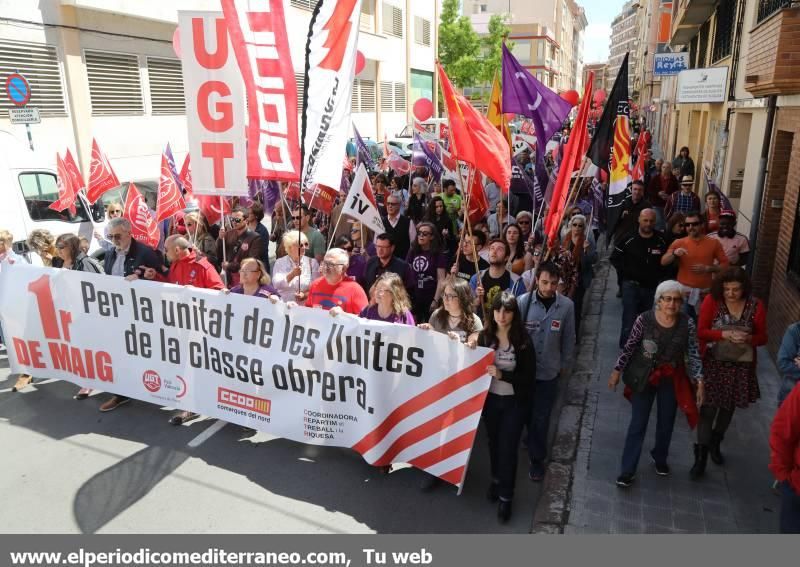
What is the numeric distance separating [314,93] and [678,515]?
4.05 m

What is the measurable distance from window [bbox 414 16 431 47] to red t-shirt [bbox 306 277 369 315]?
35.8 metres

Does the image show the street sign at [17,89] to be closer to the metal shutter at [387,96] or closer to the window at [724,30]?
the window at [724,30]

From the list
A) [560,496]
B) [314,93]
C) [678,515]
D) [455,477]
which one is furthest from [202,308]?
[678,515]

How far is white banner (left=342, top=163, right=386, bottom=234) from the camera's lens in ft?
22.0

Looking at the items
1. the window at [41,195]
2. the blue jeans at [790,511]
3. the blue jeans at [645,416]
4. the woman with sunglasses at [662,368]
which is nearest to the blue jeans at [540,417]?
the woman with sunglasses at [662,368]

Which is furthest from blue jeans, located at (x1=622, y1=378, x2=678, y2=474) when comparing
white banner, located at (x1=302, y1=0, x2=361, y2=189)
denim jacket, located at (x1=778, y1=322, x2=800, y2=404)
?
white banner, located at (x1=302, y1=0, x2=361, y2=189)

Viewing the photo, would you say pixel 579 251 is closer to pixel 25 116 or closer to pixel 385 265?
pixel 385 265

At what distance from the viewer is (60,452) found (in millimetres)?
5137

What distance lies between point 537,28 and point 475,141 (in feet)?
283

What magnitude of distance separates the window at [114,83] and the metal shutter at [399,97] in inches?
800

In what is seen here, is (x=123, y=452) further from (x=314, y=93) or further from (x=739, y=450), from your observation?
(x=739, y=450)

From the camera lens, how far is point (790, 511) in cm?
337

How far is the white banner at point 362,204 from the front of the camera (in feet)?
22.0

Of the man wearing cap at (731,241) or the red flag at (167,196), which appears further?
the red flag at (167,196)
